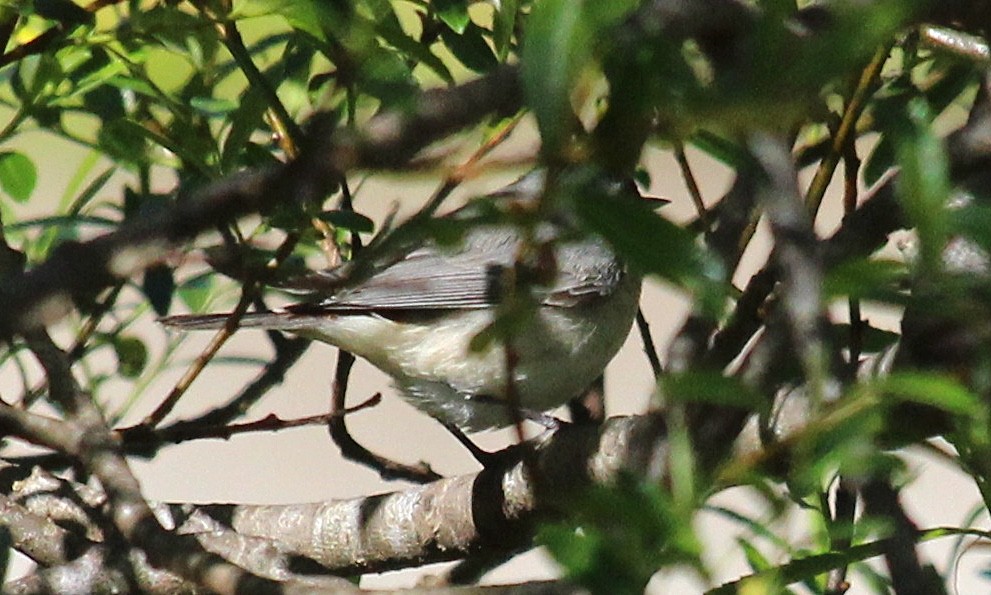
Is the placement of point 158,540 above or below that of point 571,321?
below

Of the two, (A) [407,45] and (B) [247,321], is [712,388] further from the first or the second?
(B) [247,321]

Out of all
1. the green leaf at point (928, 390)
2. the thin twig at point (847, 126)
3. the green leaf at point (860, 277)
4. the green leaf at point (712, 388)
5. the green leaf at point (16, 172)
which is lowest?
the green leaf at point (928, 390)

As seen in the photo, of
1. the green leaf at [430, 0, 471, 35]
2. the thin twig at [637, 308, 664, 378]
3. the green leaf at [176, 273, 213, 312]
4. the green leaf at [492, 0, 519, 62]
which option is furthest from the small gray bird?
the green leaf at [492, 0, 519, 62]

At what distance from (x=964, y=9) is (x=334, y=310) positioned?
3007 mm

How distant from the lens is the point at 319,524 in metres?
2.49

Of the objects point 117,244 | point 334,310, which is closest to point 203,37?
point 117,244

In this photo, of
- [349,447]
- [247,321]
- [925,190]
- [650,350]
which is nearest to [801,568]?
[925,190]

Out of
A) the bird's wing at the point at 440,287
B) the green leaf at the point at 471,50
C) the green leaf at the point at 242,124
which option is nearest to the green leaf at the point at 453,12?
the green leaf at the point at 471,50

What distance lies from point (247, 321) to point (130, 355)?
1.99 ft

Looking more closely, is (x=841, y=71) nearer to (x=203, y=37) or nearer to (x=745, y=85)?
(x=745, y=85)

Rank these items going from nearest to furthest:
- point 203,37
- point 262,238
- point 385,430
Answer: point 203,37 → point 262,238 → point 385,430

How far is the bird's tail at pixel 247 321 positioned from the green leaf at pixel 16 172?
513mm

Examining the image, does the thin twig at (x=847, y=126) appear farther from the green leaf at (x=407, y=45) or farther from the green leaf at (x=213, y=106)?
the green leaf at (x=213, y=106)

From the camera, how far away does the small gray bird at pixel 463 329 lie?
3.64 meters
